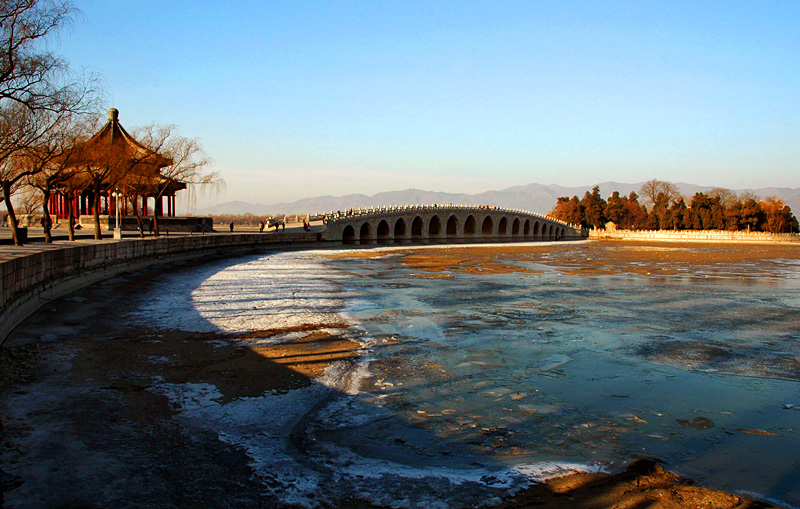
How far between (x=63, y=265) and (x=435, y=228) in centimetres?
7429

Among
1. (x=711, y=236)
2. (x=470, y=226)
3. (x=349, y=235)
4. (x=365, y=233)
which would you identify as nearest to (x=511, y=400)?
(x=349, y=235)

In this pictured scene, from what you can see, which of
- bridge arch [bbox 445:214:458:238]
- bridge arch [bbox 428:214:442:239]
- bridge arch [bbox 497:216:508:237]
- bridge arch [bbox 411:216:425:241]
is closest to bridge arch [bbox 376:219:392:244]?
bridge arch [bbox 411:216:425:241]

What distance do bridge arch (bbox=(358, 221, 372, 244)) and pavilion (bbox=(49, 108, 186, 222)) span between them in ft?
75.8

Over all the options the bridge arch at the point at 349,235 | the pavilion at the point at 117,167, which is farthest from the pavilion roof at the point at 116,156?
the bridge arch at the point at 349,235

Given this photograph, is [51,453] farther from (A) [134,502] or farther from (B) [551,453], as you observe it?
(B) [551,453]

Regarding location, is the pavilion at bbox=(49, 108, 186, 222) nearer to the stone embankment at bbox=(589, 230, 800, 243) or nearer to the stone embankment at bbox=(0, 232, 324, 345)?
the stone embankment at bbox=(0, 232, 324, 345)

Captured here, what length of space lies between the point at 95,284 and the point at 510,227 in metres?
90.5

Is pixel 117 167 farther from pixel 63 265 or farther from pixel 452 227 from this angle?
pixel 452 227

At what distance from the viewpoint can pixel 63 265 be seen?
15.9 meters

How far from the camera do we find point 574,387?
8.45 meters

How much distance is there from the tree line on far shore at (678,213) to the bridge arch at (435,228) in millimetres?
43177

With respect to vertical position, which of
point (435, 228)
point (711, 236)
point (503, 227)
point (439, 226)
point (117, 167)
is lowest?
point (711, 236)

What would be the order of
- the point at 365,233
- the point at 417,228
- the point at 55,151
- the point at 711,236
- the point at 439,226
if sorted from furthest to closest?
the point at 711,236
the point at 439,226
the point at 417,228
the point at 365,233
the point at 55,151

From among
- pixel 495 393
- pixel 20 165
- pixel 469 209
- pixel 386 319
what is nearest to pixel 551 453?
pixel 495 393
